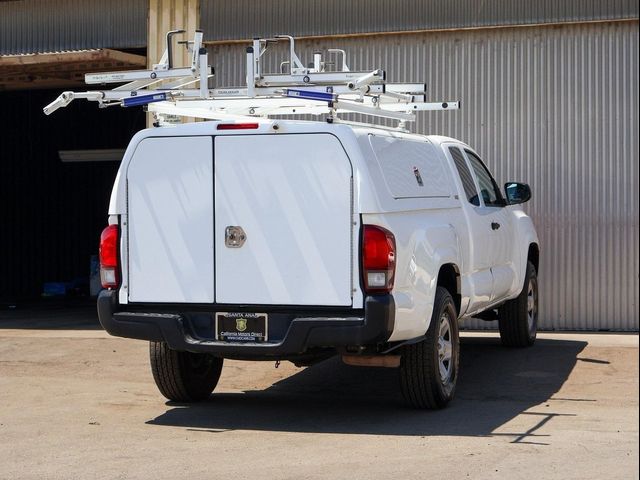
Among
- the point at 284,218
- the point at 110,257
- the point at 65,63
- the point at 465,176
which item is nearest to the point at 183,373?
the point at 110,257

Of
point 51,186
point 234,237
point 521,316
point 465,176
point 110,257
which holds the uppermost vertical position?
point 51,186

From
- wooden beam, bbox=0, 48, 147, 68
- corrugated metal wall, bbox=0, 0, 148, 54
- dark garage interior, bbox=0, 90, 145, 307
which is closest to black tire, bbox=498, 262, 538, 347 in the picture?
wooden beam, bbox=0, 48, 147, 68

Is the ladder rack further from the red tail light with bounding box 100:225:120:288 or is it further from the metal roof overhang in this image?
the metal roof overhang

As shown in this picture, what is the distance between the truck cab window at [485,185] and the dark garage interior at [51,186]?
50.0 ft

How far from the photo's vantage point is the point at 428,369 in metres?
8.90

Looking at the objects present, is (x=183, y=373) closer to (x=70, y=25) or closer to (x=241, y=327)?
(x=241, y=327)

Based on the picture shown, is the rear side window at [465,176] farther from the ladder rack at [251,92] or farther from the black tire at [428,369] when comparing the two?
the black tire at [428,369]

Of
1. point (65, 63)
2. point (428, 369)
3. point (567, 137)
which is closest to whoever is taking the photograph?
point (428, 369)

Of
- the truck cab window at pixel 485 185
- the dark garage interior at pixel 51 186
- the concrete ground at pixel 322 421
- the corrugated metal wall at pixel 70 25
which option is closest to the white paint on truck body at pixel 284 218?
the concrete ground at pixel 322 421

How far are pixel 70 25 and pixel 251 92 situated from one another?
8274 millimetres

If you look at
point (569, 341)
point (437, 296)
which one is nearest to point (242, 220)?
point (437, 296)

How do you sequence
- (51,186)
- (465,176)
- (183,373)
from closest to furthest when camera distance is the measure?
(183,373) → (465,176) → (51,186)

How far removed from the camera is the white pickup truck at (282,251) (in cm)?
830

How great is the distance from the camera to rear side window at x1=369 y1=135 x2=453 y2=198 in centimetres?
870
